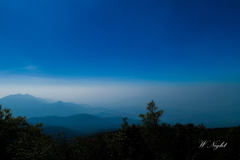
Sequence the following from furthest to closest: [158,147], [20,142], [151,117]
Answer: [151,117] < [20,142] < [158,147]

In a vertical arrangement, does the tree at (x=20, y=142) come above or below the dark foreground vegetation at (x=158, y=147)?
below

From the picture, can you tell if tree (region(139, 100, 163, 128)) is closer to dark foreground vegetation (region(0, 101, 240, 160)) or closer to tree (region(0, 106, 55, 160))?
dark foreground vegetation (region(0, 101, 240, 160))

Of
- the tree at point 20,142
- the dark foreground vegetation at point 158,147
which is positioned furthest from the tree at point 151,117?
the tree at point 20,142

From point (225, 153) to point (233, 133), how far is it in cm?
533

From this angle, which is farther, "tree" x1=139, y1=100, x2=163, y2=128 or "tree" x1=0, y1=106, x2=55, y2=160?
"tree" x1=139, y1=100, x2=163, y2=128

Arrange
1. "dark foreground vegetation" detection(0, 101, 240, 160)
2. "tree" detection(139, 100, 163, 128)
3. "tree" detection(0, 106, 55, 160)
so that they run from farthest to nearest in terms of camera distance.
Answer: "tree" detection(139, 100, 163, 128), "tree" detection(0, 106, 55, 160), "dark foreground vegetation" detection(0, 101, 240, 160)

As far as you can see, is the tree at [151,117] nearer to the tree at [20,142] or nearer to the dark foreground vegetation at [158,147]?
the dark foreground vegetation at [158,147]

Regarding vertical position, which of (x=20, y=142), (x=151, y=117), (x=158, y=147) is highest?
(x=151, y=117)

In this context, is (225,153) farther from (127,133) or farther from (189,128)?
(127,133)

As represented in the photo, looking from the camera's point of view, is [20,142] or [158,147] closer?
[158,147]

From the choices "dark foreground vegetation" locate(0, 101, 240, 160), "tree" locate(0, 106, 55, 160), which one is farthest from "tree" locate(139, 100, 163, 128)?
"tree" locate(0, 106, 55, 160)

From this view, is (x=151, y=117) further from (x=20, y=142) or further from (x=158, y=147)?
(x=20, y=142)

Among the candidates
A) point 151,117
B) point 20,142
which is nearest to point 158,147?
point 20,142

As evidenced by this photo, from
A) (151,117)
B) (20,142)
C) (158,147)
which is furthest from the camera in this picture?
(151,117)
